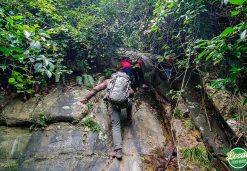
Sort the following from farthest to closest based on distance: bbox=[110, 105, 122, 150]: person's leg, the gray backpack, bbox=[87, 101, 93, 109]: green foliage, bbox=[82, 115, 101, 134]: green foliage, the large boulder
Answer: the large boulder, bbox=[87, 101, 93, 109]: green foliage, bbox=[82, 115, 101, 134]: green foliage, the gray backpack, bbox=[110, 105, 122, 150]: person's leg

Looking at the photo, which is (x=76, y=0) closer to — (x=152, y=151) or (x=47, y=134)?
(x=47, y=134)

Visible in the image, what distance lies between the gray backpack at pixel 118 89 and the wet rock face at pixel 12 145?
2857 mm

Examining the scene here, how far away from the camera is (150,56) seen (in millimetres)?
9961

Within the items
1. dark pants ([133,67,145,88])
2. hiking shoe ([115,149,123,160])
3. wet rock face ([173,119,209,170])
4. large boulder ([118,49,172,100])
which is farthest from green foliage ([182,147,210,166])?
dark pants ([133,67,145,88])

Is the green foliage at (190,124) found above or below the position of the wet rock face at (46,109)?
below

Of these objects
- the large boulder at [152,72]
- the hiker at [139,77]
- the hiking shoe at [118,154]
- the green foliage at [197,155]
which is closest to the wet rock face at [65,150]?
the hiking shoe at [118,154]

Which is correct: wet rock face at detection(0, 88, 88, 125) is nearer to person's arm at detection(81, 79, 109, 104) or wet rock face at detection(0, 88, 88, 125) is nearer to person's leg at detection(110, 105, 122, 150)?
person's arm at detection(81, 79, 109, 104)

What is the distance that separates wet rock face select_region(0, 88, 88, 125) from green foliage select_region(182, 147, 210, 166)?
3438mm

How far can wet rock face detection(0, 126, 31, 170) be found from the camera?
618 centimetres

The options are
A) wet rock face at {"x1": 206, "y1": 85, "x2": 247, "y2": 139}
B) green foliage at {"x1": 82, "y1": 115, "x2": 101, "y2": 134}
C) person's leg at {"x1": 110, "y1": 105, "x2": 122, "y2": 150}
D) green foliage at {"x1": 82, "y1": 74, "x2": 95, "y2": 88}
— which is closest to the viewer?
wet rock face at {"x1": 206, "y1": 85, "x2": 247, "y2": 139}

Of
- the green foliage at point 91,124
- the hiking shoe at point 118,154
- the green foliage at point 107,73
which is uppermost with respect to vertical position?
the green foliage at point 107,73

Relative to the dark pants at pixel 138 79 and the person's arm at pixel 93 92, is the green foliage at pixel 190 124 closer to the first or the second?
the dark pants at pixel 138 79

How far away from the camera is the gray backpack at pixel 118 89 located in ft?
21.2

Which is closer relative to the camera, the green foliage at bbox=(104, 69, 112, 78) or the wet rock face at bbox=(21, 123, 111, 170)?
the wet rock face at bbox=(21, 123, 111, 170)
